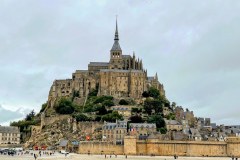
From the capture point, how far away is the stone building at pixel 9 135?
83.2m

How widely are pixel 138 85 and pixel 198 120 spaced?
45.6ft

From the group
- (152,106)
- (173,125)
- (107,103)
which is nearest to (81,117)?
(107,103)

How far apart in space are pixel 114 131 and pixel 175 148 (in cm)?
1103

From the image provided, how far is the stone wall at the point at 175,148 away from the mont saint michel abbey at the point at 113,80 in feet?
87.4

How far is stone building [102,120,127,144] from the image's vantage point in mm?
69938

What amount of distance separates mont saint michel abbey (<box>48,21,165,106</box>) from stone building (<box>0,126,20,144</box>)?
1392 centimetres

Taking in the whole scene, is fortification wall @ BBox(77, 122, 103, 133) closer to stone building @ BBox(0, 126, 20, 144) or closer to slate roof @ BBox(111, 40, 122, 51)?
stone building @ BBox(0, 126, 20, 144)

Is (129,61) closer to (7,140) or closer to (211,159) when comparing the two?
(7,140)

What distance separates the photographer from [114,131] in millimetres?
70625

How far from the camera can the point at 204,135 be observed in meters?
77.1

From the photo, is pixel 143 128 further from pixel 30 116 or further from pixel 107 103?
pixel 30 116

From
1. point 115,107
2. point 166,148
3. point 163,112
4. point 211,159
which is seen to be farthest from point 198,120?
point 211,159

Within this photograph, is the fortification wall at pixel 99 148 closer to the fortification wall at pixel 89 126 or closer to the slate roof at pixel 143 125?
the slate roof at pixel 143 125

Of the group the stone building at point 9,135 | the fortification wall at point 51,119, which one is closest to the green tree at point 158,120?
the fortification wall at point 51,119
